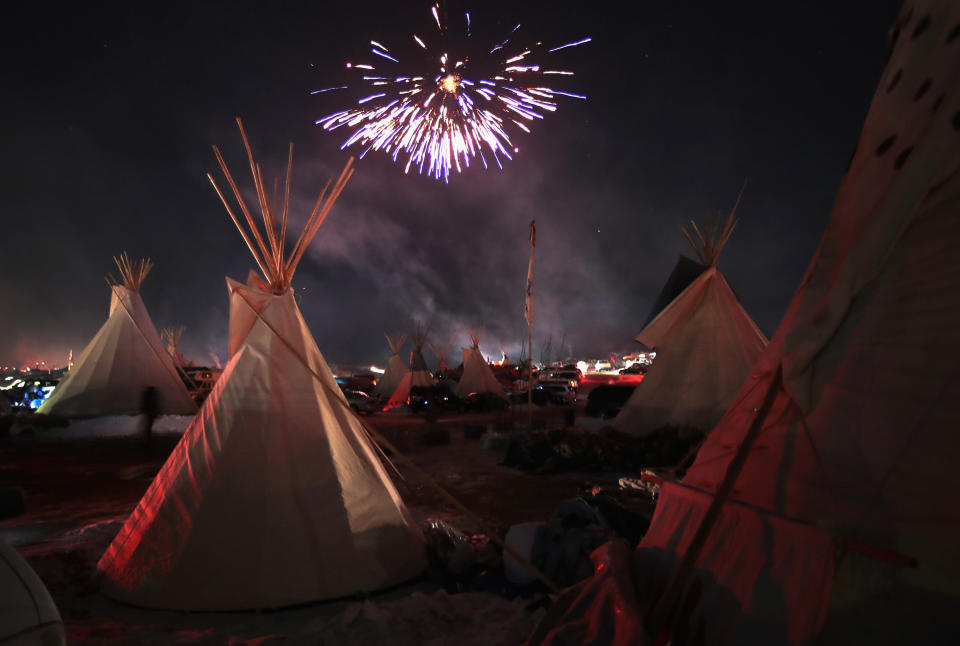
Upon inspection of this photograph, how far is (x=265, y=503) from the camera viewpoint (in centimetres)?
320

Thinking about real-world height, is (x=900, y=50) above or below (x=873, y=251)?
above

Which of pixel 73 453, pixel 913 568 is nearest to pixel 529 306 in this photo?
pixel 913 568

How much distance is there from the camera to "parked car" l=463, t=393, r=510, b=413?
18016 mm

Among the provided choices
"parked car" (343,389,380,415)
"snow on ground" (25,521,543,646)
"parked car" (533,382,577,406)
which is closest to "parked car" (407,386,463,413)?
"parked car" (343,389,380,415)

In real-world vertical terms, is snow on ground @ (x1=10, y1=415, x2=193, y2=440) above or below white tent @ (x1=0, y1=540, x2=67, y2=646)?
above

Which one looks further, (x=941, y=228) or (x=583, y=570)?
(x=583, y=570)

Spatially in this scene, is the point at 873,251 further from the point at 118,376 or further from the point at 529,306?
the point at 118,376

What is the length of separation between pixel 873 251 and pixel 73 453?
12.4 meters

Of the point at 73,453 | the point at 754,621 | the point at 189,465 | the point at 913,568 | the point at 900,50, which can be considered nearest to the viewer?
the point at 913,568

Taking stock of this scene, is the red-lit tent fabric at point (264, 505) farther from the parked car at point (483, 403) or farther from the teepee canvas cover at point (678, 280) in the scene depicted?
the parked car at point (483, 403)

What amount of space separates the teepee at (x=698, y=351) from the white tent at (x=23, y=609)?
855cm

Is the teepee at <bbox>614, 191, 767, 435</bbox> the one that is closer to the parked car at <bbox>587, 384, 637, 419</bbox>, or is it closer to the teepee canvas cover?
the teepee canvas cover

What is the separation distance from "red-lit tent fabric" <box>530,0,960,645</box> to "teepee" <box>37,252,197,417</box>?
1140 cm

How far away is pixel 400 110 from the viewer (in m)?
6.49
